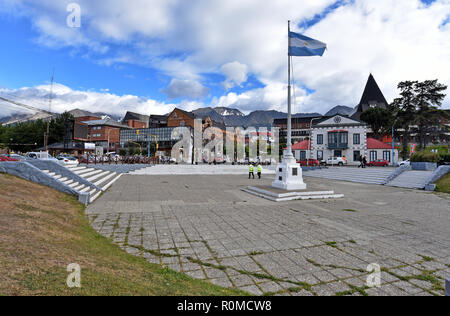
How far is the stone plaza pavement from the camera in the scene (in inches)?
141

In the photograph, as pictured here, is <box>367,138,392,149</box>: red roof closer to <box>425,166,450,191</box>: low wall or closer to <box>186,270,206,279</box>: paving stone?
<box>425,166,450,191</box>: low wall

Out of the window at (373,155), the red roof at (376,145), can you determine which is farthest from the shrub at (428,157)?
the red roof at (376,145)

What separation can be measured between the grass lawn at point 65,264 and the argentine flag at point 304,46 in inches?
509

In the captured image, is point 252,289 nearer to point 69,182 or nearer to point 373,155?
point 69,182

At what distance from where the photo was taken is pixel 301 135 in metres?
85.9

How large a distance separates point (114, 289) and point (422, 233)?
7472 mm

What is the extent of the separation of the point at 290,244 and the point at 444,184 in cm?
1709

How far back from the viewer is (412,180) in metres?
18.4

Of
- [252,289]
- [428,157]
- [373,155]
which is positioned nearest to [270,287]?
[252,289]

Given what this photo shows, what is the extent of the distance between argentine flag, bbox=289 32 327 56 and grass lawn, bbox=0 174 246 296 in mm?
12917

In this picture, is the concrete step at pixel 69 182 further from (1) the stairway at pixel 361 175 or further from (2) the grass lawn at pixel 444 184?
(1) the stairway at pixel 361 175

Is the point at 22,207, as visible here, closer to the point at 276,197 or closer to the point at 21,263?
the point at 21,263

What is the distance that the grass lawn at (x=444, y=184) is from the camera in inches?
595

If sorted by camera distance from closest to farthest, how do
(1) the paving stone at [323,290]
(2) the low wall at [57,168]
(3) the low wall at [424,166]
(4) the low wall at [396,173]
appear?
(1) the paving stone at [323,290], (2) the low wall at [57,168], (4) the low wall at [396,173], (3) the low wall at [424,166]
